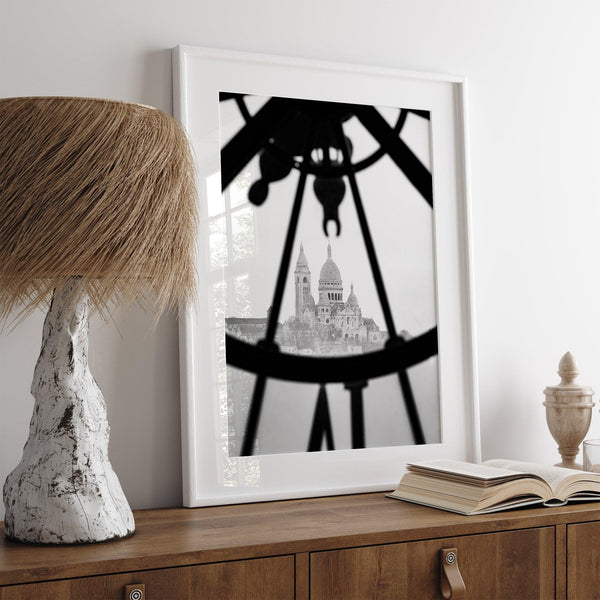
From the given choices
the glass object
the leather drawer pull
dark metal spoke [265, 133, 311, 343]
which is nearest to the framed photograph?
dark metal spoke [265, 133, 311, 343]

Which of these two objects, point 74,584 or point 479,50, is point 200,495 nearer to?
point 74,584

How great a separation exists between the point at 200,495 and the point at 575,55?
1.39 m

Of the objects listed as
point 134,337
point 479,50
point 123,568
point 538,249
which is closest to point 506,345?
point 538,249

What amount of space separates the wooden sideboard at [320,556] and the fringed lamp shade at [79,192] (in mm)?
412

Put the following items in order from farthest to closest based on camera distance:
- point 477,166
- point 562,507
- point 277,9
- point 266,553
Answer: point 477,166 → point 277,9 → point 562,507 → point 266,553

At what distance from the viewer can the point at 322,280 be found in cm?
167

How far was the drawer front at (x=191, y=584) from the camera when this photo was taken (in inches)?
43.7

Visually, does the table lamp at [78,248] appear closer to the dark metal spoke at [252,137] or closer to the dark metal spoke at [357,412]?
the dark metal spoke at [252,137]

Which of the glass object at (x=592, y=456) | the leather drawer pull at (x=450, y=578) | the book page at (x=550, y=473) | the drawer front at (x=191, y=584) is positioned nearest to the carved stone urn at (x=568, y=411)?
the glass object at (x=592, y=456)

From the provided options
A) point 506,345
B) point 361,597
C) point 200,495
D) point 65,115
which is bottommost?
Result: point 361,597

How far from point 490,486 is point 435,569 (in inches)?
7.5

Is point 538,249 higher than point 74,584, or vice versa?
point 538,249

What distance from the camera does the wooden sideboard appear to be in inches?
45.1

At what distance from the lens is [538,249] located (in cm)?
191
